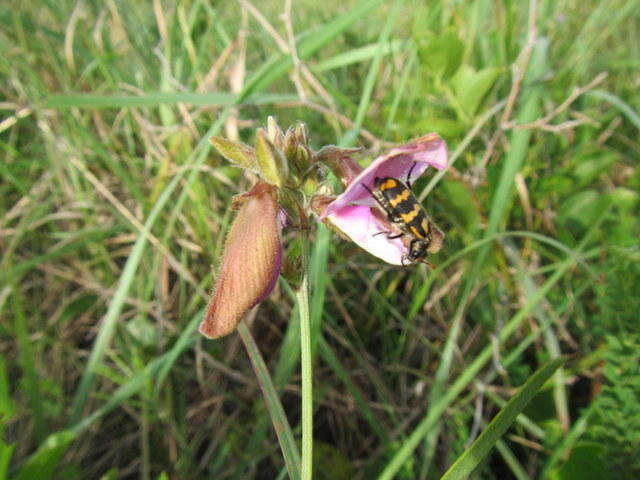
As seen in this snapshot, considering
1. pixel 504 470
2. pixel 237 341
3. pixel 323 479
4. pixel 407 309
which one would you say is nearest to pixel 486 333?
pixel 407 309

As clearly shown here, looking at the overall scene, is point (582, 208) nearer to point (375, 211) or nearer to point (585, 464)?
point (585, 464)

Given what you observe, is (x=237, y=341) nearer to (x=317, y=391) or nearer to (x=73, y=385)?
(x=317, y=391)

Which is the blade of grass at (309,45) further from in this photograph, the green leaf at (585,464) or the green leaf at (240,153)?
the green leaf at (585,464)

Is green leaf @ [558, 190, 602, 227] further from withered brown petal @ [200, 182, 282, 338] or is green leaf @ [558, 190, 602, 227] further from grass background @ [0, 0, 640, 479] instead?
withered brown petal @ [200, 182, 282, 338]

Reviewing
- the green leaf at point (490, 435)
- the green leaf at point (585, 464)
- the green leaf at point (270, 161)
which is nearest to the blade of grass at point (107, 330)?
the green leaf at point (270, 161)

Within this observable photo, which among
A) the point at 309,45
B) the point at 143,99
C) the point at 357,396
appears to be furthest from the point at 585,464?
the point at 143,99

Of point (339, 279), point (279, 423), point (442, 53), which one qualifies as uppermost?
point (442, 53)

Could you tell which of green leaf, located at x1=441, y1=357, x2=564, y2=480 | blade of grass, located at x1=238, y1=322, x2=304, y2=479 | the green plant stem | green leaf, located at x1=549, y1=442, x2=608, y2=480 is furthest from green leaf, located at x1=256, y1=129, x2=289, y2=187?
green leaf, located at x1=549, y1=442, x2=608, y2=480

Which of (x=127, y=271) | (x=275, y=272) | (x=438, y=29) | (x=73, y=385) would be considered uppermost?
(x=275, y=272)
